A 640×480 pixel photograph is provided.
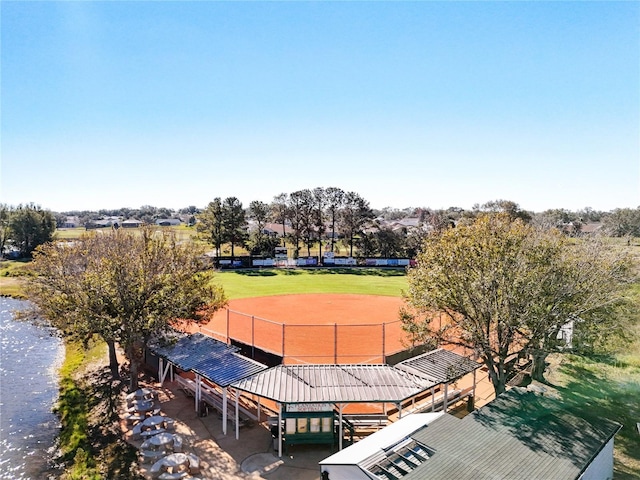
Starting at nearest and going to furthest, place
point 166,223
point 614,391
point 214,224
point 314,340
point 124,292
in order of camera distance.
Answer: point 124,292 → point 614,391 → point 314,340 → point 214,224 → point 166,223

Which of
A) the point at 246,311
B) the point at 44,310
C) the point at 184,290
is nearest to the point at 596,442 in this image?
the point at 184,290

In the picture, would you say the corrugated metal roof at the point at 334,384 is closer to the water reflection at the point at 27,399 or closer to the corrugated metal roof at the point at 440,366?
the corrugated metal roof at the point at 440,366

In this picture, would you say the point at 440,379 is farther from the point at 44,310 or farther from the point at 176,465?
the point at 44,310

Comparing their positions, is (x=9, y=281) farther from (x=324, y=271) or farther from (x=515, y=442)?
(x=515, y=442)

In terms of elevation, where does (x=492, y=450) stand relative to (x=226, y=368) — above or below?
below

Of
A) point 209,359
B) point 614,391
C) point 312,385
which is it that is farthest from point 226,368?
point 614,391
